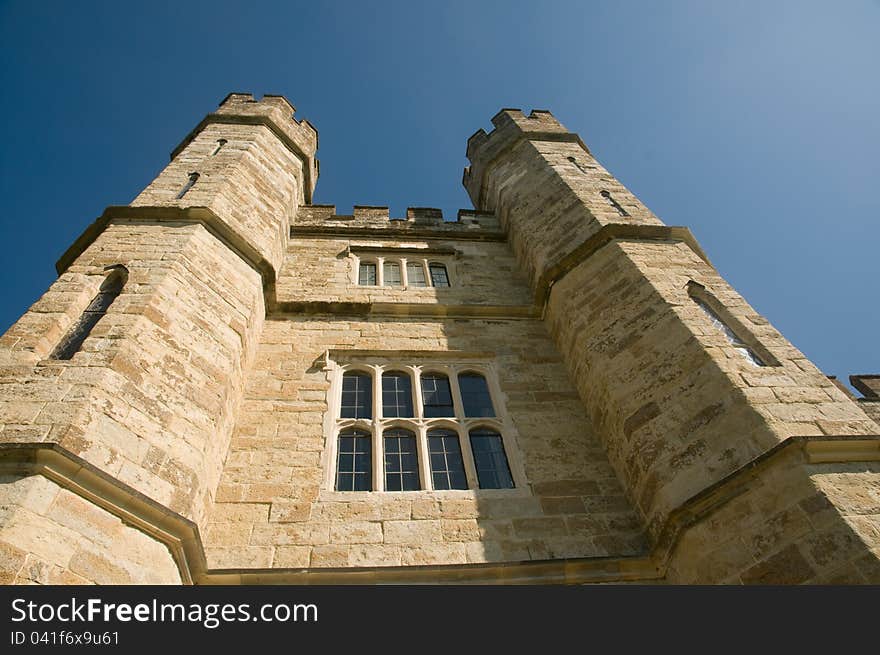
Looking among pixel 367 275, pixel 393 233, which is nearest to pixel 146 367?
pixel 367 275

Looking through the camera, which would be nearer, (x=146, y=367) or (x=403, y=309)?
(x=146, y=367)

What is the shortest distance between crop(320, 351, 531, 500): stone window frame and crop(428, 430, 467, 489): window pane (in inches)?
2.2

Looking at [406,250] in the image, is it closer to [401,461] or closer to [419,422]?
[419,422]

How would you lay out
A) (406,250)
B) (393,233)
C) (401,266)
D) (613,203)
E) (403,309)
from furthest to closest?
(393,233) < (406,250) < (401,266) < (613,203) < (403,309)

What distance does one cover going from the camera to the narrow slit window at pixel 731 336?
18.3 ft

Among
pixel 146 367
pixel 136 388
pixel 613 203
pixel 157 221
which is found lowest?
pixel 136 388

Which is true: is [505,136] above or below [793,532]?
above

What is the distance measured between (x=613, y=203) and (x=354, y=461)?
5.67 meters

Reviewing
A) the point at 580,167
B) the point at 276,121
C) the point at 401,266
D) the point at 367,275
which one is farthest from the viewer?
the point at 276,121

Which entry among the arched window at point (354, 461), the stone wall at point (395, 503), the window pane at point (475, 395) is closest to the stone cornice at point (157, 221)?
the stone wall at point (395, 503)

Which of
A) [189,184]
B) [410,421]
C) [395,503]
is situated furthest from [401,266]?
[395,503]

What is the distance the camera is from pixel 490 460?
598 cm
